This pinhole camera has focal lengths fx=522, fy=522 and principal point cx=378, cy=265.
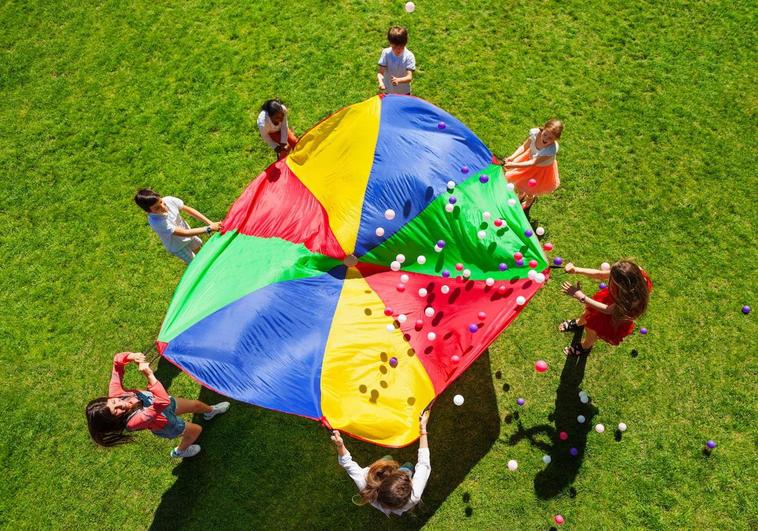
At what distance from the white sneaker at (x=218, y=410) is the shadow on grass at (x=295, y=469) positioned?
0.26 feet

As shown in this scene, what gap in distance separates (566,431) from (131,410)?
156 inches

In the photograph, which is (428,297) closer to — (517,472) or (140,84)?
(517,472)

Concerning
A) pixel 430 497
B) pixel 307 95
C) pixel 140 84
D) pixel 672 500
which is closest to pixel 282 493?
pixel 430 497

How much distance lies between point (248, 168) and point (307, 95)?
4.14 ft

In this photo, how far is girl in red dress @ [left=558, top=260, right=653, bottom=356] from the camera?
419 centimetres

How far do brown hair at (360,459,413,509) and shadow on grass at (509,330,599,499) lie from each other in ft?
5.08

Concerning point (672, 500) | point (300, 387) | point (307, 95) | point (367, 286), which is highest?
point (307, 95)

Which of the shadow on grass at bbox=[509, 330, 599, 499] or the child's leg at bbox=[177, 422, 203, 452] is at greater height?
the child's leg at bbox=[177, 422, 203, 452]

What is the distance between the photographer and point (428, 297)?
4.57 meters

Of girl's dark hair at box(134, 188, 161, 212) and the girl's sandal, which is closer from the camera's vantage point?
girl's dark hair at box(134, 188, 161, 212)

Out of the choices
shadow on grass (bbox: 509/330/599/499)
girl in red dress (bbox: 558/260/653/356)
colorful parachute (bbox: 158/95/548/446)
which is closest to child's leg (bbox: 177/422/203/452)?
colorful parachute (bbox: 158/95/548/446)

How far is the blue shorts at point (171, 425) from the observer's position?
4598 mm

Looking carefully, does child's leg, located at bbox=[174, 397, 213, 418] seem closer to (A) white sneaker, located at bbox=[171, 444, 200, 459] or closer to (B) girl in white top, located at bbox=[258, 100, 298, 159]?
(A) white sneaker, located at bbox=[171, 444, 200, 459]

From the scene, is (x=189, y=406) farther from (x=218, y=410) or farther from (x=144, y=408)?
(x=144, y=408)
